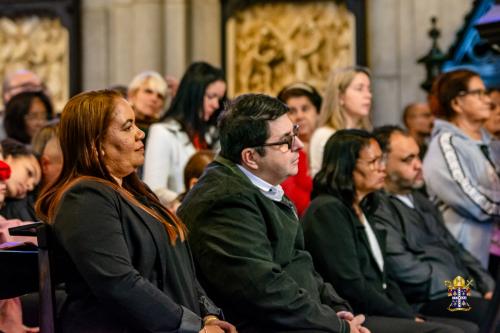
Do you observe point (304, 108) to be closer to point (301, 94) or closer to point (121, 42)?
point (301, 94)

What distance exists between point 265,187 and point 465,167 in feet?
7.90

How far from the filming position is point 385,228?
617 cm

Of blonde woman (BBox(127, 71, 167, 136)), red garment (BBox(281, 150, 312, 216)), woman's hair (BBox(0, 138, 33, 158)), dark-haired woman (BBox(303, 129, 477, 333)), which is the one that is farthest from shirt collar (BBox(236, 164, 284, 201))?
blonde woman (BBox(127, 71, 167, 136))

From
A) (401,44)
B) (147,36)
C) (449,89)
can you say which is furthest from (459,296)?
(147,36)

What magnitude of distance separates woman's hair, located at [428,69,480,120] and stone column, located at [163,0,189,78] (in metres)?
3.61

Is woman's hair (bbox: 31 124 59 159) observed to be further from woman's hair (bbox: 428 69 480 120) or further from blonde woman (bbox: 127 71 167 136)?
woman's hair (bbox: 428 69 480 120)

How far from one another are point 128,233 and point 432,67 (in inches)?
236

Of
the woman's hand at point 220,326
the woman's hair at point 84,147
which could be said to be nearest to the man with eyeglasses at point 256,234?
the woman's hand at point 220,326

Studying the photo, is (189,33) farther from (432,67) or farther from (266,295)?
(266,295)

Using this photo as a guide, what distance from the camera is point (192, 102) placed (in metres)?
6.79

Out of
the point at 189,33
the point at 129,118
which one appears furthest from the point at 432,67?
the point at 129,118

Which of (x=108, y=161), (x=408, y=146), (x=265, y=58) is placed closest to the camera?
(x=108, y=161)

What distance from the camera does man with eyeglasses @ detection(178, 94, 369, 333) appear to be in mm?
4578

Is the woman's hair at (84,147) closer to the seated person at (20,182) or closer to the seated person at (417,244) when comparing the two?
the seated person at (20,182)
